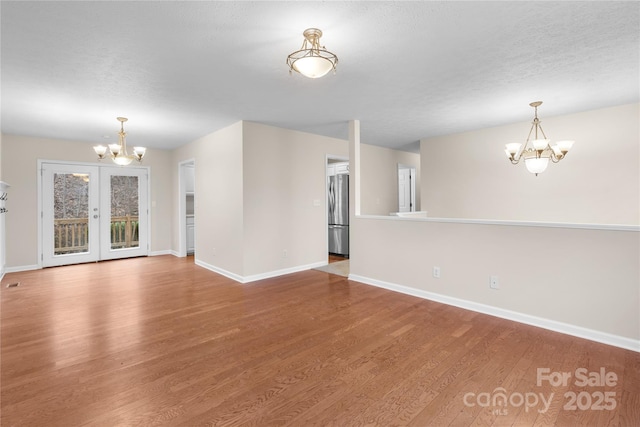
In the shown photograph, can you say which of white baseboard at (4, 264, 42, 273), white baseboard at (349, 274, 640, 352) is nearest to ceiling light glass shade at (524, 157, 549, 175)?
white baseboard at (349, 274, 640, 352)

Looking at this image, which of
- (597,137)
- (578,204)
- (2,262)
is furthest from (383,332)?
(2,262)

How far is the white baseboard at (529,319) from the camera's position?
266cm

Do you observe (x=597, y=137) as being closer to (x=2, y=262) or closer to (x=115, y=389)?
(x=115, y=389)

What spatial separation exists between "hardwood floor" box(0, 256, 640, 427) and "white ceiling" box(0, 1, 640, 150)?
251cm

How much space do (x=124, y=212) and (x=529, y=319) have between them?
24.7 feet

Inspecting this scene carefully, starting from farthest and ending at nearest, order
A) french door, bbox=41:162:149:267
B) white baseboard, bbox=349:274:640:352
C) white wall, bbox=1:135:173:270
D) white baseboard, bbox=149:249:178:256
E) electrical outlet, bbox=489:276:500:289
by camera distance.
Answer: white baseboard, bbox=149:249:178:256
french door, bbox=41:162:149:267
white wall, bbox=1:135:173:270
electrical outlet, bbox=489:276:500:289
white baseboard, bbox=349:274:640:352

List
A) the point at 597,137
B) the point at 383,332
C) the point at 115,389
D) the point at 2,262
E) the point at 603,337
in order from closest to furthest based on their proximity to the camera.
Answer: the point at 115,389
the point at 603,337
the point at 383,332
the point at 597,137
the point at 2,262

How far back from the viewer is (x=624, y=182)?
404 cm

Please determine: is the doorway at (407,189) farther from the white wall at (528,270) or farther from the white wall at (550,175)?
the white wall at (528,270)

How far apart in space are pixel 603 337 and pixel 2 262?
820 cm

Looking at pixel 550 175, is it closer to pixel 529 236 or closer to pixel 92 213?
pixel 529 236

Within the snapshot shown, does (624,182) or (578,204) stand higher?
(624,182)

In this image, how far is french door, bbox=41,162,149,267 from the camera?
19.2 ft

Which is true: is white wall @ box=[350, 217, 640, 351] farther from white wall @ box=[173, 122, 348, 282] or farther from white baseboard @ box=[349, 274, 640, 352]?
white wall @ box=[173, 122, 348, 282]
